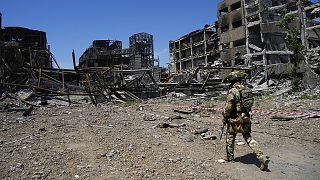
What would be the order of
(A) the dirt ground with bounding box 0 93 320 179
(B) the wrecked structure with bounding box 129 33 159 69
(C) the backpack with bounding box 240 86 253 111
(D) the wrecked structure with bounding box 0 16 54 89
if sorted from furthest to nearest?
(B) the wrecked structure with bounding box 129 33 159 69
(D) the wrecked structure with bounding box 0 16 54 89
(C) the backpack with bounding box 240 86 253 111
(A) the dirt ground with bounding box 0 93 320 179

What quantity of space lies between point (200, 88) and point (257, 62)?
18531 millimetres

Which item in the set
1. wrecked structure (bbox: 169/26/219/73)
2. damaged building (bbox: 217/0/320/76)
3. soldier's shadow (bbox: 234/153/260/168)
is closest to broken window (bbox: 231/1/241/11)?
damaged building (bbox: 217/0/320/76)

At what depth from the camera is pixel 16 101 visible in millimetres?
14180

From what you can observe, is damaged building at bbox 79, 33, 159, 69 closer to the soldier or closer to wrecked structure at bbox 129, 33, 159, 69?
wrecked structure at bbox 129, 33, 159, 69

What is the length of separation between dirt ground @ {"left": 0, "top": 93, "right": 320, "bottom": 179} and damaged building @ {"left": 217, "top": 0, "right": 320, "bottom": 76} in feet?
89.9

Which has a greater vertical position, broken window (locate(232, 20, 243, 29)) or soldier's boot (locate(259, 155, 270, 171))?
broken window (locate(232, 20, 243, 29))

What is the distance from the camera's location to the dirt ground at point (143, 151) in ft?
15.6

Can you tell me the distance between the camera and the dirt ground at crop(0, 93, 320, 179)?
4.77 m

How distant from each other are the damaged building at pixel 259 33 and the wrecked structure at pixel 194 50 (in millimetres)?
5952

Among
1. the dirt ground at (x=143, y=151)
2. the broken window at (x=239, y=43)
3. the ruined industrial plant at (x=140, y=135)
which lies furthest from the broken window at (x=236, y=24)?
the dirt ground at (x=143, y=151)

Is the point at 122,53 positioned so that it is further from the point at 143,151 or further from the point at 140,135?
the point at 143,151

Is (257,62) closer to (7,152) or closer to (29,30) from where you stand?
(29,30)

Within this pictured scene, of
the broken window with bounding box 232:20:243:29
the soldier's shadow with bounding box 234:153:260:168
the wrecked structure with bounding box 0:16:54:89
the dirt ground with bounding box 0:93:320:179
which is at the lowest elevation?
the soldier's shadow with bounding box 234:153:260:168

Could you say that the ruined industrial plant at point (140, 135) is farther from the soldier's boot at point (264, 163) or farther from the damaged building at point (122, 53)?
the damaged building at point (122, 53)
